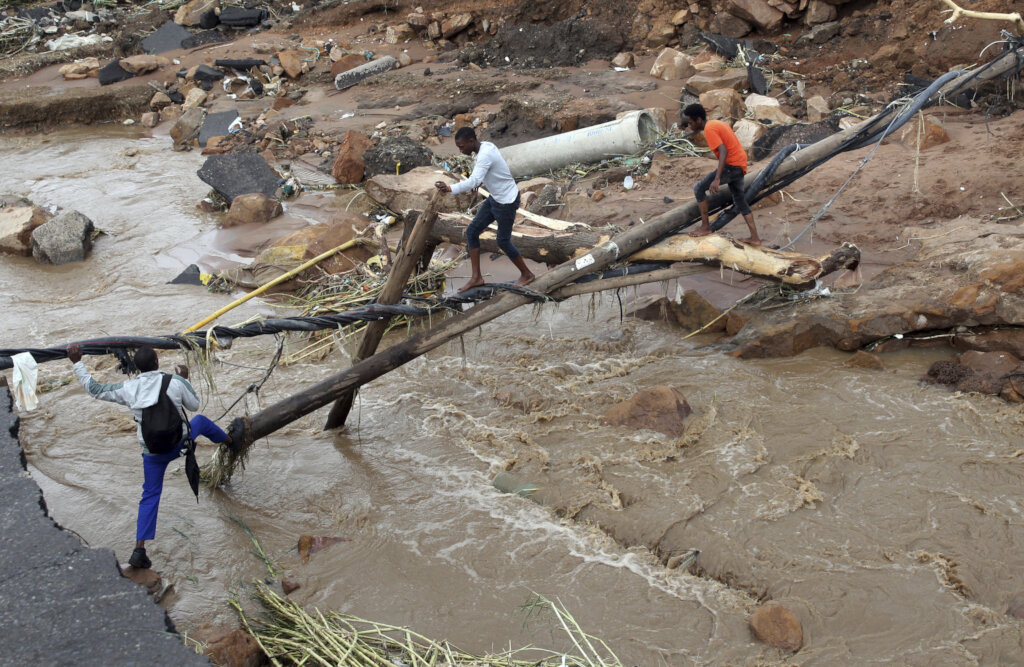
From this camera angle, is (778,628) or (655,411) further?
(655,411)

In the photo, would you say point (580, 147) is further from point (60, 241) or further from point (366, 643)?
point (366, 643)

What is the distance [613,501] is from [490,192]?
2389mm

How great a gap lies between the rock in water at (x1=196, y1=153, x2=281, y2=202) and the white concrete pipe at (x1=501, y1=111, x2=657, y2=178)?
11.8ft

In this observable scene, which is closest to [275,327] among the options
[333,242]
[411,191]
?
[333,242]

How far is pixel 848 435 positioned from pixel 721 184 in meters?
2.19

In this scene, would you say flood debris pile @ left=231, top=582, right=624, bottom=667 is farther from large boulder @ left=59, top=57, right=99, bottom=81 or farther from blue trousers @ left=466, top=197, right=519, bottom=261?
large boulder @ left=59, top=57, right=99, bottom=81

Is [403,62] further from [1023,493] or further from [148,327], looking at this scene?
[1023,493]

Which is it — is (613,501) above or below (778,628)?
below

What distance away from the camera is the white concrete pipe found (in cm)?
1083

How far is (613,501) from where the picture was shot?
5.24 meters

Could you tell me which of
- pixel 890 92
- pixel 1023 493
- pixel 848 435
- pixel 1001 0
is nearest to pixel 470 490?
pixel 848 435

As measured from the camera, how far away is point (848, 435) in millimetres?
5531

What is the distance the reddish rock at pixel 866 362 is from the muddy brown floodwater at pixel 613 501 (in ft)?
0.22

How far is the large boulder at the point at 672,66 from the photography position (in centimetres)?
1315
